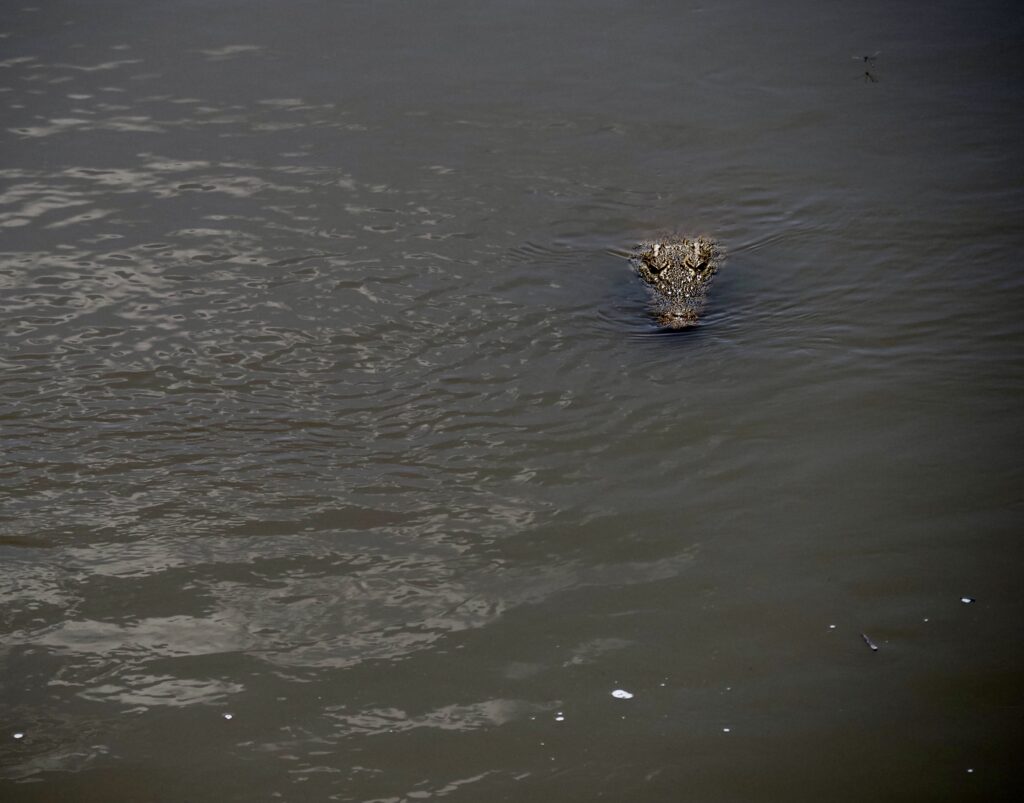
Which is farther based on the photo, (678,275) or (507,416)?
(678,275)

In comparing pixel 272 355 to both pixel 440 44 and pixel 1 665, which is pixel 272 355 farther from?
pixel 440 44

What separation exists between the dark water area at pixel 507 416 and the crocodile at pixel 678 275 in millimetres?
128

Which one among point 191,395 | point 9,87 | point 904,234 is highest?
point 9,87

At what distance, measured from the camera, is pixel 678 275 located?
6.18 metres

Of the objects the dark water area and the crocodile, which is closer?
the dark water area

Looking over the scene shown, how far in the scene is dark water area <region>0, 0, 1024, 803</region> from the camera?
378 centimetres

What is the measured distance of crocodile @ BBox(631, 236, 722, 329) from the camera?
5953mm

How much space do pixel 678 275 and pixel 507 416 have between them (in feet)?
5.19

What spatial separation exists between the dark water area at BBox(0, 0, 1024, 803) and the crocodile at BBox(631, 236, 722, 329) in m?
0.13

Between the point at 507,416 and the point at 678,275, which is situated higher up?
the point at 678,275

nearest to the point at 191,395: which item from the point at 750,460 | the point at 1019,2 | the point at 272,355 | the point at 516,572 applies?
the point at 272,355

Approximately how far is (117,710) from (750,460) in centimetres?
303

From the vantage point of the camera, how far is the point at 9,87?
8.51 meters

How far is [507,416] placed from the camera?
5.34 meters
